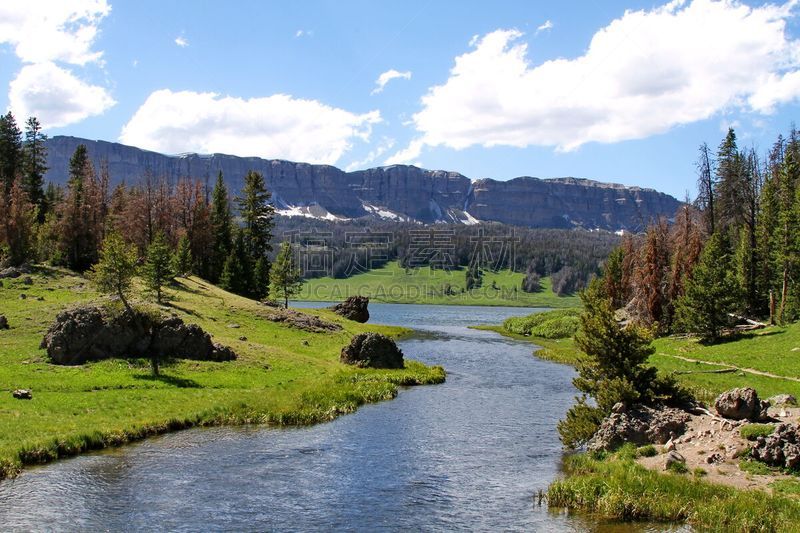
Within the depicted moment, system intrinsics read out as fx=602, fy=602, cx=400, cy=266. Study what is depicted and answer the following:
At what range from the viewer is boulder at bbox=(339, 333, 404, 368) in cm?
5975

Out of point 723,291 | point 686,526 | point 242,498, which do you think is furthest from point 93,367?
point 723,291

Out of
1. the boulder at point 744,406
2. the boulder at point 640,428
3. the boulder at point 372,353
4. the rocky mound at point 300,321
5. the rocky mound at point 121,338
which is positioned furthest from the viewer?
the rocky mound at point 300,321

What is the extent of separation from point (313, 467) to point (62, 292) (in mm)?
53862

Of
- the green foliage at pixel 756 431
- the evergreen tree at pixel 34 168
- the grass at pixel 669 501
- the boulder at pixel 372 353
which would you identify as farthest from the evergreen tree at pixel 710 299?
the evergreen tree at pixel 34 168

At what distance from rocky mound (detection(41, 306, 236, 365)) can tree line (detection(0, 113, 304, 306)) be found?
40.5 meters

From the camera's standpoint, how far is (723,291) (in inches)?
2516

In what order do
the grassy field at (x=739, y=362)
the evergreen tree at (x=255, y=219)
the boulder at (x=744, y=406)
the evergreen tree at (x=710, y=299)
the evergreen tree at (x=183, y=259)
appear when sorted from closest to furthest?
the boulder at (x=744, y=406), the grassy field at (x=739, y=362), the evergreen tree at (x=710, y=299), the evergreen tree at (x=183, y=259), the evergreen tree at (x=255, y=219)

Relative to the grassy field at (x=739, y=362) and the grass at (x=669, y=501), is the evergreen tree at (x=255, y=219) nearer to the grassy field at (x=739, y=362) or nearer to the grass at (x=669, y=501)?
the grassy field at (x=739, y=362)

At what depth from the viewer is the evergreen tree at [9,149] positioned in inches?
4402

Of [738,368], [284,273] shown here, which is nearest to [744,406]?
[738,368]

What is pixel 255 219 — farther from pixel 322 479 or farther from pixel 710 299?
pixel 322 479

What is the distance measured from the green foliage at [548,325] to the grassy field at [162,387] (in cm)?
5422

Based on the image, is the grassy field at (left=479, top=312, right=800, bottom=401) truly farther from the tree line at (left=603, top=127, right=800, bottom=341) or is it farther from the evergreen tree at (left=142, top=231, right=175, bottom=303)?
the evergreen tree at (left=142, top=231, right=175, bottom=303)

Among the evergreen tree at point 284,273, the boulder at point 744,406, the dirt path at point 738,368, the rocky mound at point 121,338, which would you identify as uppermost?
the evergreen tree at point 284,273
